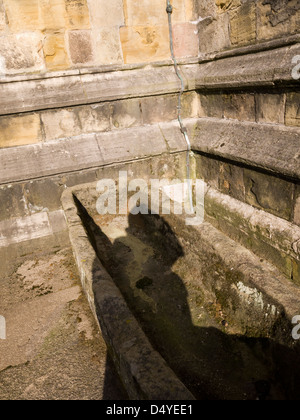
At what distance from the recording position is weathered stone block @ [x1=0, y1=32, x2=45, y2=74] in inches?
155

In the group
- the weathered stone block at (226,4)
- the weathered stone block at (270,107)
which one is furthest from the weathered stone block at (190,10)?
the weathered stone block at (270,107)

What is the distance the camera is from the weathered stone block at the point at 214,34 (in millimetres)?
3963

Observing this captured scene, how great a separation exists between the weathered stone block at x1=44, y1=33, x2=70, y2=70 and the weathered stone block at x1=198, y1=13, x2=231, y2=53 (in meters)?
1.98

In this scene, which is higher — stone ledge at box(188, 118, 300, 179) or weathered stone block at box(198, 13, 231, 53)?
weathered stone block at box(198, 13, 231, 53)

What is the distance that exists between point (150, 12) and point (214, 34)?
98 cm

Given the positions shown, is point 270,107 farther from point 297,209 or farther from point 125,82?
point 125,82

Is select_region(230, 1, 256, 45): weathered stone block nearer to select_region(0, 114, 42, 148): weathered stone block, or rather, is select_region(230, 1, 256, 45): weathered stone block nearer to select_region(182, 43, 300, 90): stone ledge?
select_region(182, 43, 300, 90): stone ledge

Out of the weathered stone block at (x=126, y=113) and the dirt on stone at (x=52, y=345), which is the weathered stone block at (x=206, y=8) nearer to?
the weathered stone block at (x=126, y=113)

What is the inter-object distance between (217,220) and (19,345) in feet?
9.16

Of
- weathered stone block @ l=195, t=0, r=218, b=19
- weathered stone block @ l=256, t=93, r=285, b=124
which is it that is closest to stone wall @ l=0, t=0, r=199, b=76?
A: weathered stone block @ l=195, t=0, r=218, b=19

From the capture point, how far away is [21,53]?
400 cm

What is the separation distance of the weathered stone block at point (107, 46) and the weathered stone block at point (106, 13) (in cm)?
7

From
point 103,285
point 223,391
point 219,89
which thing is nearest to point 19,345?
point 103,285
